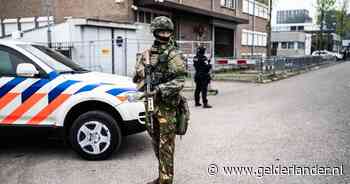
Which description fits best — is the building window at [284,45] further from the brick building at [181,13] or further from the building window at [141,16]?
the building window at [141,16]

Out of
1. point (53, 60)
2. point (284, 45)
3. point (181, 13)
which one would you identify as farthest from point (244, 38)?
point (284, 45)

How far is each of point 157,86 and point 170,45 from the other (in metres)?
0.47

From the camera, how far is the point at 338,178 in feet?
15.1

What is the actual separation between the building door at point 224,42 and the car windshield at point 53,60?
24.6 metres

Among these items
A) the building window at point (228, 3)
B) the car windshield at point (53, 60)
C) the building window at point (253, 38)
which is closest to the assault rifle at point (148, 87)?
the car windshield at point (53, 60)

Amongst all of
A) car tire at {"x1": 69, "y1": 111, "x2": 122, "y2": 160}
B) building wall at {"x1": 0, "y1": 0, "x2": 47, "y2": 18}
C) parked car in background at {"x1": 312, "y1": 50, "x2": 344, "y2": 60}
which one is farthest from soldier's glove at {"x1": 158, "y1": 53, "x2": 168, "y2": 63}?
parked car in background at {"x1": 312, "y1": 50, "x2": 344, "y2": 60}

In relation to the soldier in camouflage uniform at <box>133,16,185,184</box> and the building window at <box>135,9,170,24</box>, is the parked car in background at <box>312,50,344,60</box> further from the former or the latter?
the soldier in camouflage uniform at <box>133,16,185,184</box>

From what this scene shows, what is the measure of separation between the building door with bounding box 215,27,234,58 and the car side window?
2527 cm

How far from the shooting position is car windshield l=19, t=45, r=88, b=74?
5605 millimetres

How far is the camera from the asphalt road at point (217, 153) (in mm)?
4704

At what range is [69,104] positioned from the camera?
5332mm

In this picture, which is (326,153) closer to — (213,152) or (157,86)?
(213,152)

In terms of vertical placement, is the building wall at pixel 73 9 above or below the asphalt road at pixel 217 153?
above

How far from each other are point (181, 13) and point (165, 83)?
20026 millimetres
